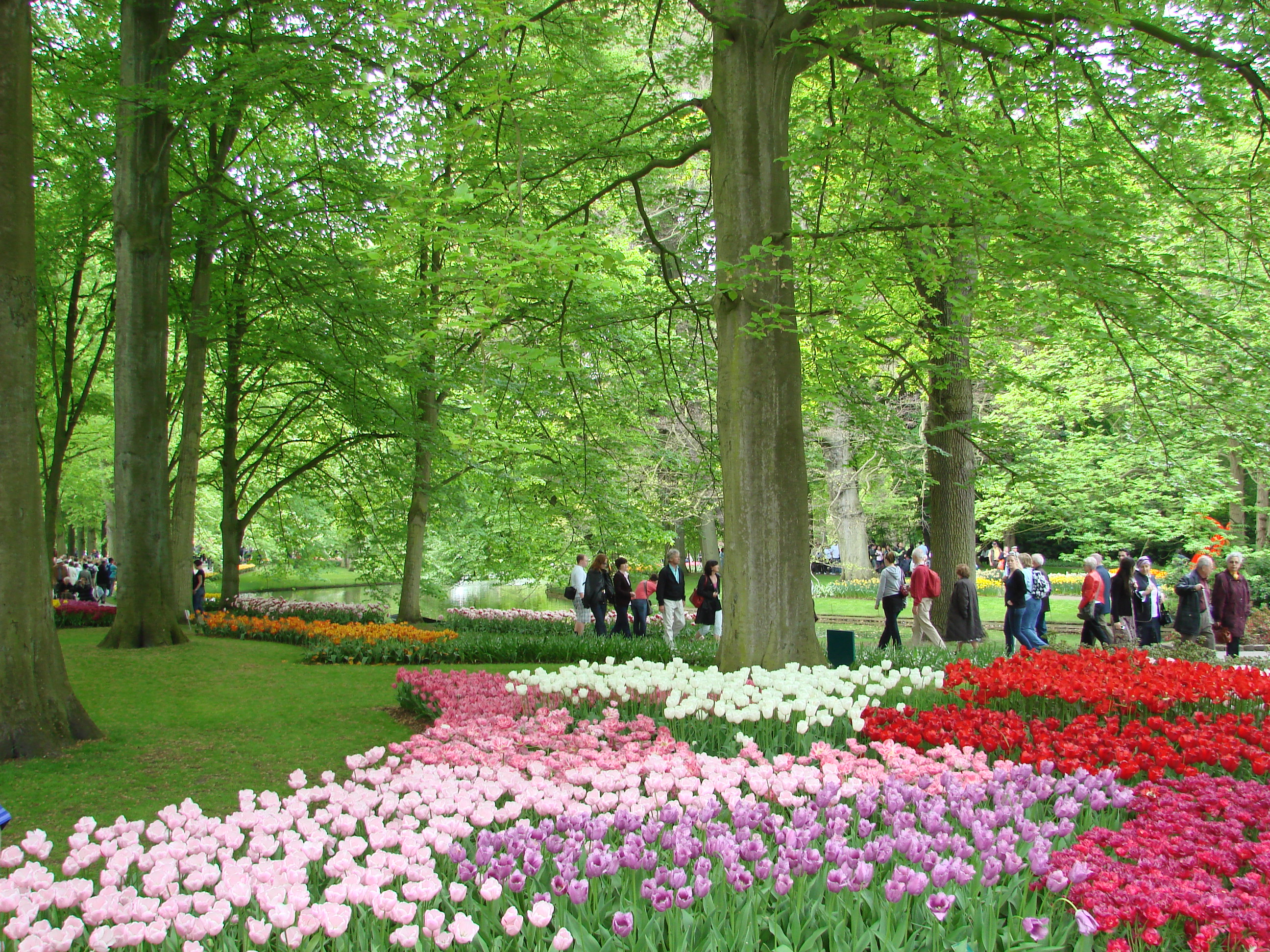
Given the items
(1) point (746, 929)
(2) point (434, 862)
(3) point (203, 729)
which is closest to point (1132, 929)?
(1) point (746, 929)

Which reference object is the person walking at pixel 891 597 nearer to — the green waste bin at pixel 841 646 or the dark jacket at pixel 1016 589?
the dark jacket at pixel 1016 589

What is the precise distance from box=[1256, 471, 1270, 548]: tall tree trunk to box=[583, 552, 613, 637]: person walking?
49.2 feet

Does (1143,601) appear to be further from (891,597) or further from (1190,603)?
(891,597)

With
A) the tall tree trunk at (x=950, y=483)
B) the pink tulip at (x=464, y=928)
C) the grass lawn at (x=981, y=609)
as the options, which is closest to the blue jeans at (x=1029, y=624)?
the tall tree trunk at (x=950, y=483)

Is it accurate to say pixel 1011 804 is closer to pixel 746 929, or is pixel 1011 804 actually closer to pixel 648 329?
pixel 746 929

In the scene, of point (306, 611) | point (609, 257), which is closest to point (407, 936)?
point (609, 257)

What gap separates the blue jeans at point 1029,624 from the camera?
12.2 metres

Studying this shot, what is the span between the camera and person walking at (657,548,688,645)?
14.0 meters

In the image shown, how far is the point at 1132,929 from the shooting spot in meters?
2.68

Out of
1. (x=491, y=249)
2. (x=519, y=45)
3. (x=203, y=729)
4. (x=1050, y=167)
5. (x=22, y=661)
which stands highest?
(x=519, y=45)

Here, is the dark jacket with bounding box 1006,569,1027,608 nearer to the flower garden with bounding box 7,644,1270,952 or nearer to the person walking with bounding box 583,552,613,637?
the person walking with bounding box 583,552,613,637

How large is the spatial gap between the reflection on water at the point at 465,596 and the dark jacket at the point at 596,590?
12081 millimetres

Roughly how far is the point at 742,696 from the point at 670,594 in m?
8.52

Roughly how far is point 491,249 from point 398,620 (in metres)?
10.9
